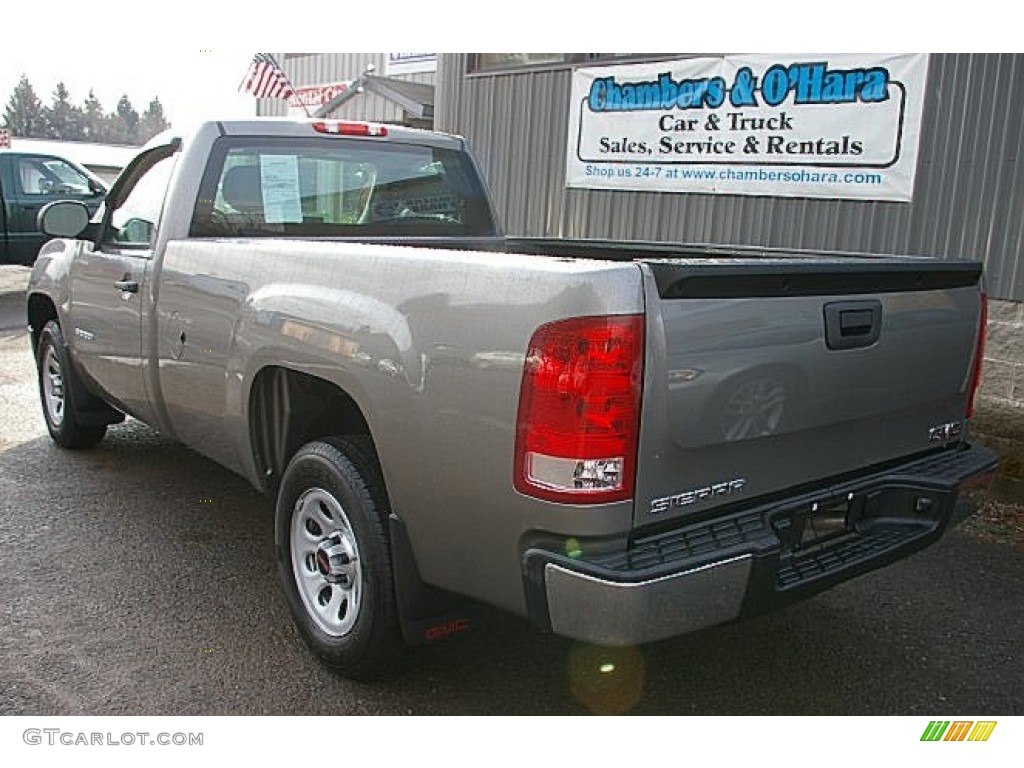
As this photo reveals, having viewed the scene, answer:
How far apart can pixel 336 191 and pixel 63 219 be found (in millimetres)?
1414

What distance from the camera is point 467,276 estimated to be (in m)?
2.52

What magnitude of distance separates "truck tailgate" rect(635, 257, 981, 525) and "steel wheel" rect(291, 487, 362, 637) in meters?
1.11

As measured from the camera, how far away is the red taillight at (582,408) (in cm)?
226

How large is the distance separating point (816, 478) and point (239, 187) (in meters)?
2.76

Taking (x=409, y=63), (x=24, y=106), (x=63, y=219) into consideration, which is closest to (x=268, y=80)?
(x=409, y=63)

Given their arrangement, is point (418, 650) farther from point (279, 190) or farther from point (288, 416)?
point (279, 190)

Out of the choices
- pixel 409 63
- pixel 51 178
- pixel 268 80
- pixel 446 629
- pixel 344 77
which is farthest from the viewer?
pixel 268 80

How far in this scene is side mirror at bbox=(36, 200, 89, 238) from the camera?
458cm

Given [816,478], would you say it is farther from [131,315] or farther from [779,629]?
[131,315]

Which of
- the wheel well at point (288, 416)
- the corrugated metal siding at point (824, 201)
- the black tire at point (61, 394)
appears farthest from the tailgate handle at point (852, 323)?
the black tire at point (61, 394)

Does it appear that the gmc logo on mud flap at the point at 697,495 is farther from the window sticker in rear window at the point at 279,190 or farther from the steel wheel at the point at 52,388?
the steel wheel at the point at 52,388

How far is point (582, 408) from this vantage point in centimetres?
228

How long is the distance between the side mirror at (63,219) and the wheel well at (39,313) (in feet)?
3.04

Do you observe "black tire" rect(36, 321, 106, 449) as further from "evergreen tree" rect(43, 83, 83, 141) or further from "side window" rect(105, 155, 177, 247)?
"evergreen tree" rect(43, 83, 83, 141)
